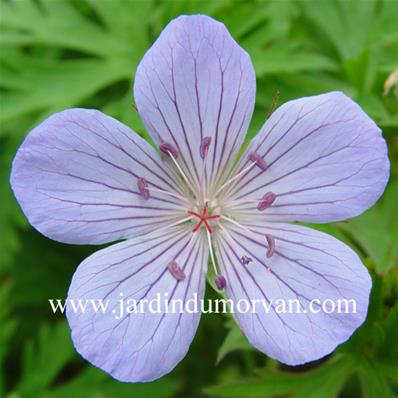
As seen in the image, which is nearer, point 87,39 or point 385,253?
point 385,253

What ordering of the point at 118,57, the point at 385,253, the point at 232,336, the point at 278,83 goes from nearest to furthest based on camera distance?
the point at 232,336 → the point at 385,253 → the point at 278,83 → the point at 118,57

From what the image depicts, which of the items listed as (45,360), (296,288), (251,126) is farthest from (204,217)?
(45,360)

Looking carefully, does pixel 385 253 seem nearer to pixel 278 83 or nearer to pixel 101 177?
pixel 278 83

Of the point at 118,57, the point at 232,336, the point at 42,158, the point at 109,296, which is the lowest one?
the point at 232,336

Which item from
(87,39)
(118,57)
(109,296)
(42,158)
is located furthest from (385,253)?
(87,39)

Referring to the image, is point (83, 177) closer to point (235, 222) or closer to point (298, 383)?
point (235, 222)

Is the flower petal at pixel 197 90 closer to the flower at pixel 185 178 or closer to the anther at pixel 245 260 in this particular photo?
the flower at pixel 185 178

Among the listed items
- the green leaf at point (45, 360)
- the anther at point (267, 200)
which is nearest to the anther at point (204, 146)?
the anther at point (267, 200)

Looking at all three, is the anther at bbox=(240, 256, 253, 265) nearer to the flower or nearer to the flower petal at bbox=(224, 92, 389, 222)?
the flower
